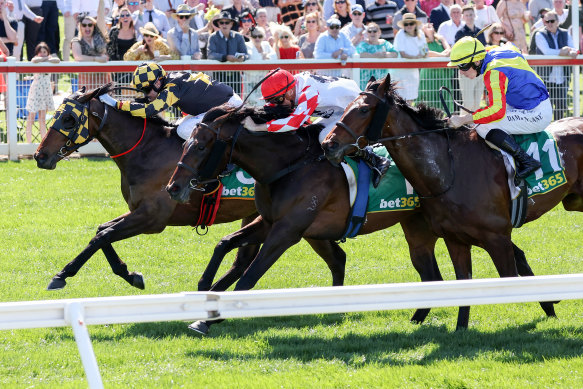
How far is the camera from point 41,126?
13523mm

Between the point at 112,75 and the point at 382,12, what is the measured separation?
506 centimetres

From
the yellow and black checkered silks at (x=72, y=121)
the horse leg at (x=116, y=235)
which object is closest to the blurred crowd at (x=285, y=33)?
the yellow and black checkered silks at (x=72, y=121)

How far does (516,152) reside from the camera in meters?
7.26

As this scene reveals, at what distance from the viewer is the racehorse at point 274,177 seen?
687 cm

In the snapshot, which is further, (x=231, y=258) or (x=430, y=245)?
(x=231, y=258)

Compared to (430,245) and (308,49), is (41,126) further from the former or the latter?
(430,245)

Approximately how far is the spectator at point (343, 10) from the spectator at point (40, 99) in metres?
5.10

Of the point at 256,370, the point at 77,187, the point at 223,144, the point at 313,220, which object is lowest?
the point at 77,187

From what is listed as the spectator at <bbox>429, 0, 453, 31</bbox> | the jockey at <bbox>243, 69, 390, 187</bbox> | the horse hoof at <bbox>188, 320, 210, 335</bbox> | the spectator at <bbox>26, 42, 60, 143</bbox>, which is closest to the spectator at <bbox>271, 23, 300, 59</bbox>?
the spectator at <bbox>26, 42, 60, 143</bbox>

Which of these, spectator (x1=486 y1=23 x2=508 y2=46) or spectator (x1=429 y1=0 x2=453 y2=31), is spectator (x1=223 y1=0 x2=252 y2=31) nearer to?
spectator (x1=429 y1=0 x2=453 y2=31)

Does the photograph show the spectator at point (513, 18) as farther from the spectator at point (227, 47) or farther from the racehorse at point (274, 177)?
the racehorse at point (274, 177)

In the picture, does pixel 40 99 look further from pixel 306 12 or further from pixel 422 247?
pixel 422 247

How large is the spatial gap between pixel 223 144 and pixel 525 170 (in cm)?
231

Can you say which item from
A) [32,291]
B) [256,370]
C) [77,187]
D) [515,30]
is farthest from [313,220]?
[515,30]
